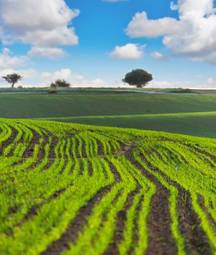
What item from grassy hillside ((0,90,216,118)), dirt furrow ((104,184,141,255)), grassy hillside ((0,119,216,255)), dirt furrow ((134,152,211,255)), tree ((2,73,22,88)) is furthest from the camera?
tree ((2,73,22,88))

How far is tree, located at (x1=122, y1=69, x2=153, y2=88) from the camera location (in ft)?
607

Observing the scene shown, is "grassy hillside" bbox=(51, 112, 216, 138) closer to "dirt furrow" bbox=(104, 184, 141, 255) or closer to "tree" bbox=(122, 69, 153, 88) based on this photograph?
"dirt furrow" bbox=(104, 184, 141, 255)

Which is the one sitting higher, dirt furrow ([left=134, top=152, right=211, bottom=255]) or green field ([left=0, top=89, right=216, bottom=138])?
green field ([left=0, top=89, right=216, bottom=138])

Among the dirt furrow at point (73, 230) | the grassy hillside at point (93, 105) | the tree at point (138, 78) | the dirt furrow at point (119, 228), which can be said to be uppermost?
the tree at point (138, 78)

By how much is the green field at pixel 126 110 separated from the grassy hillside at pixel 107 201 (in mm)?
22284

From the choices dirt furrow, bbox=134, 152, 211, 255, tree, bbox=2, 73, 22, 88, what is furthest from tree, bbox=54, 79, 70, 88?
dirt furrow, bbox=134, 152, 211, 255

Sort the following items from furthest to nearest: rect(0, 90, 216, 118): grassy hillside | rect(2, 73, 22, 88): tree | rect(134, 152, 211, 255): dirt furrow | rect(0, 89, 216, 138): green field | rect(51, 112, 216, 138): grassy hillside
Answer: rect(2, 73, 22, 88): tree, rect(0, 90, 216, 118): grassy hillside, rect(0, 89, 216, 138): green field, rect(51, 112, 216, 138): grassy hillside, rect(134, 152, 211, 255): dirt furrow

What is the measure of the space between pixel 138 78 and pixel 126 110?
104 meters

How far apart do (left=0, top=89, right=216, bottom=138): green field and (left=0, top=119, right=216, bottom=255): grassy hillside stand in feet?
73.1

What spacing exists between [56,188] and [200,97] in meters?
96.3

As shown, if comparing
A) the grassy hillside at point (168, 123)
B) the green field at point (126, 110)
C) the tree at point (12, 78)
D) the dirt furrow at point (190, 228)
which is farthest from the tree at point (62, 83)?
the dirt furrow at point (190, 228)

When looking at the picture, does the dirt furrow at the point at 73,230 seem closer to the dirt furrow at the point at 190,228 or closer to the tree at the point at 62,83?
the dirt furrow at the point at 190,228

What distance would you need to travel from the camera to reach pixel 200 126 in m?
56.7

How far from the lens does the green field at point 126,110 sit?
56625mm
